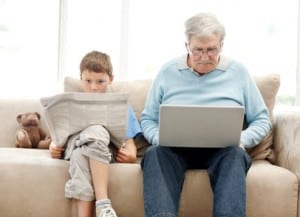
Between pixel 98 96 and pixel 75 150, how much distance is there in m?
0.23

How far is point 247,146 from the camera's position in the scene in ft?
6.01

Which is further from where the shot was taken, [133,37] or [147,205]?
[133,37]

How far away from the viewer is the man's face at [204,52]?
184cm

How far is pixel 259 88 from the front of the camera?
83.9 inches

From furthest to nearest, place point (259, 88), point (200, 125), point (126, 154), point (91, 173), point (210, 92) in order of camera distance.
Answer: point (259, 88)
point (210, 92)
point (126, 154)
point (91, 173)
point (200, 125)

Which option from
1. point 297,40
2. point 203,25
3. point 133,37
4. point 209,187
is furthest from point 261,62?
point 209,187

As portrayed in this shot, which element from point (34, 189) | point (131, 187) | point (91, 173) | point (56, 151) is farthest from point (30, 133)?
point (131, 187)

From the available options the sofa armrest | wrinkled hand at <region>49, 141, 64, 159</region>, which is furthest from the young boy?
the sofa armrest

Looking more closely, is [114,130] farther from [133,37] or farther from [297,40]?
[297,40]

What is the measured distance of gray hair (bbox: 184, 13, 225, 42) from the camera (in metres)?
1.83

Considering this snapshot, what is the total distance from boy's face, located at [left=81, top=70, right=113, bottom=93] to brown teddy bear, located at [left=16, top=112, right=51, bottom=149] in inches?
17.5

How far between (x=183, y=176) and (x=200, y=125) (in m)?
0.22

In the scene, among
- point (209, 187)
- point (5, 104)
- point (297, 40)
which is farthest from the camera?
point (297, 40)

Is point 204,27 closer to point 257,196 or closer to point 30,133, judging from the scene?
point 257,196
